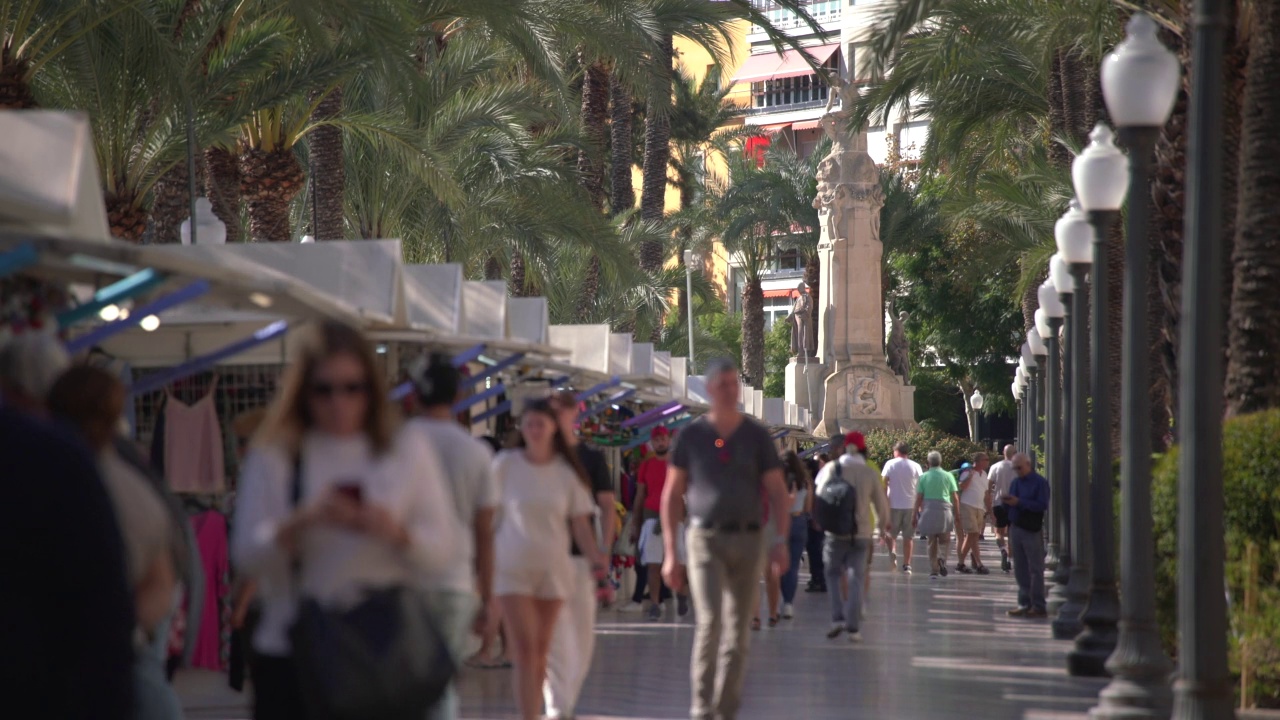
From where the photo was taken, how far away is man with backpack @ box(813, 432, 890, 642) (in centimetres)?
1384

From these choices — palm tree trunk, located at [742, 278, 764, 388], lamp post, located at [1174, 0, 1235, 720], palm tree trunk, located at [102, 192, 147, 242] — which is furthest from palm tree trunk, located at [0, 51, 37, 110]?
palm tree trunk, located at [742, 278, 764, 388]

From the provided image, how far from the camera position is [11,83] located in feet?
48.3

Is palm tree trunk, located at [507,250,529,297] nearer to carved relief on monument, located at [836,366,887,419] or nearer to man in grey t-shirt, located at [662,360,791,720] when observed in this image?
carved relief on monument, located at [836,366,887,419]

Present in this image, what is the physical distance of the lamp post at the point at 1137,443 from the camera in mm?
8570

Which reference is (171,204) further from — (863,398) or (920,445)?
(863,398)

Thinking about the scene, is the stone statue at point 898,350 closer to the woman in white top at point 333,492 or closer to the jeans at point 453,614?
the jeans at point 453,614

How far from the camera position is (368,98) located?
25.4m

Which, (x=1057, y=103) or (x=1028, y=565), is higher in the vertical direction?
(x=1057, y=103)

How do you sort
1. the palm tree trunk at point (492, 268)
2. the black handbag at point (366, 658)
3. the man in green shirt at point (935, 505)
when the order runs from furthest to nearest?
the palm tree trunk at point (492, 268)
the man in green shirt at point (935, 505)
the black handbag at point (366, 658)

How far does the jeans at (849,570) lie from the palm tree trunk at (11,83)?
7.84m

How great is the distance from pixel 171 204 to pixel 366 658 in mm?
16025

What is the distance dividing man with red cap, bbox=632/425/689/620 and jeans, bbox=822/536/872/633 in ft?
4.93

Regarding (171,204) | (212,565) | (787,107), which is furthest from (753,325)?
(212,565)

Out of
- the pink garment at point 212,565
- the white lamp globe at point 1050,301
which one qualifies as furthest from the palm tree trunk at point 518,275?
the pink garment at point 212,565
